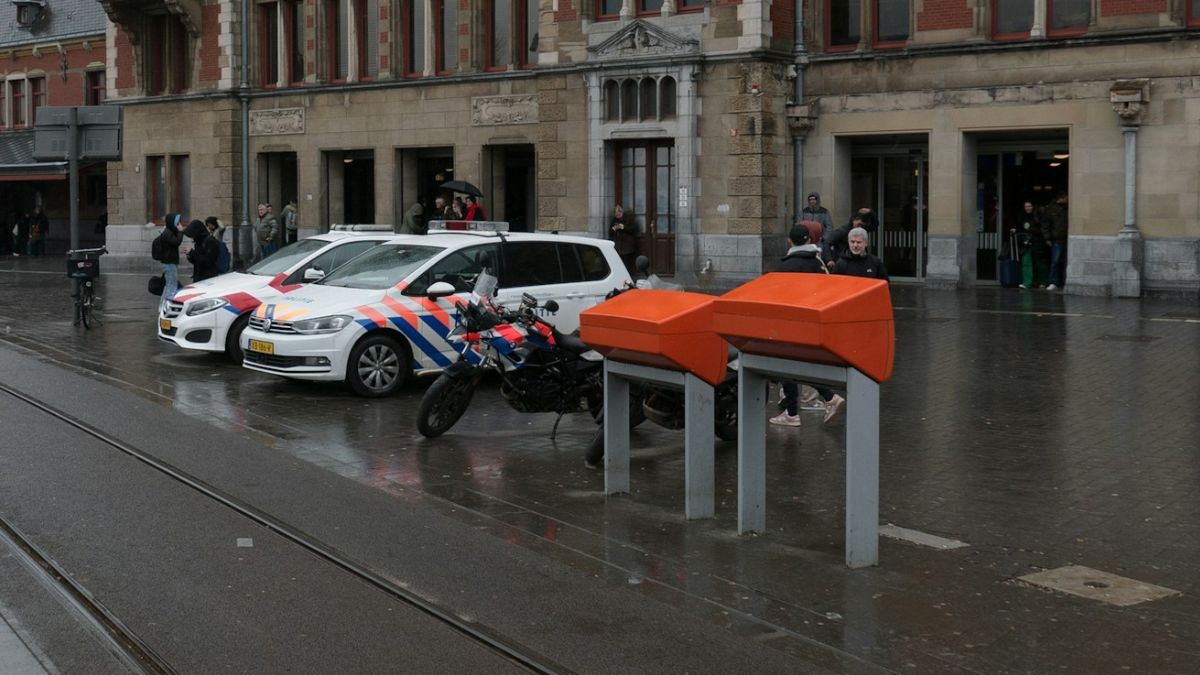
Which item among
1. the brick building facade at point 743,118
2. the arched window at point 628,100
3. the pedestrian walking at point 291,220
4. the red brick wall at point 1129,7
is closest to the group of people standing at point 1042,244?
the brick building facade at point 743,118

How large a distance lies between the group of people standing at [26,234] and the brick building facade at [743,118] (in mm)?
16375

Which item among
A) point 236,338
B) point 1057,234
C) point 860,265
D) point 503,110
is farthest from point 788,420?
point 503,110

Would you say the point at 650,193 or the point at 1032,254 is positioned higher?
the point at 650,193

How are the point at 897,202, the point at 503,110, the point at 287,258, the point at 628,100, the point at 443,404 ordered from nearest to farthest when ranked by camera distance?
the point at 443,404
the point at 287,258
the point at 897,202
the point at 628,100
the point at 503,110

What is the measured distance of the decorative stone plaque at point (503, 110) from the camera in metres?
32.6

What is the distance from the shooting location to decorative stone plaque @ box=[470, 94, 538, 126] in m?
32.6

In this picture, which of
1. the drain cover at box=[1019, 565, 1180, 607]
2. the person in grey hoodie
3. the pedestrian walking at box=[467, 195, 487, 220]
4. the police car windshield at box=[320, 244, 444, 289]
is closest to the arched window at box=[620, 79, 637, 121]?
the pedestrian walking at box=[467, 195, 487, 220]

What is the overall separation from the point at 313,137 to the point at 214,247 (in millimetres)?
17126

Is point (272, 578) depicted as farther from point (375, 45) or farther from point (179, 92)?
point (179, 92)

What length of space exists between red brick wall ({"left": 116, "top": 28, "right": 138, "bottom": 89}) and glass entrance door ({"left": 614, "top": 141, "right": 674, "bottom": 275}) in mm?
18604

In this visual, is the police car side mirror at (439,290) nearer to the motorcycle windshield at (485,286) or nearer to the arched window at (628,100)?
the motorcycle windshield at (485,286)

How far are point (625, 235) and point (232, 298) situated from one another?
495 inches

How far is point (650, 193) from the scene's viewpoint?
→ 3036 centimetres

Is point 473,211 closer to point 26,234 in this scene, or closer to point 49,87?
point 49,87
